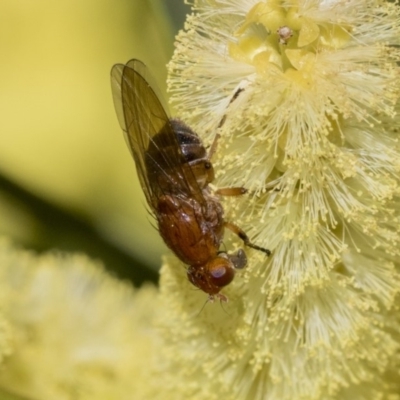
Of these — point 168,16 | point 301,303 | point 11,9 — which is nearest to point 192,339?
point 301,303

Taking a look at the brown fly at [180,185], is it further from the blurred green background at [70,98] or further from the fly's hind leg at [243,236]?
the blurred green background at [70,98]

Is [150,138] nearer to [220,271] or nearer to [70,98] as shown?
[220,271]

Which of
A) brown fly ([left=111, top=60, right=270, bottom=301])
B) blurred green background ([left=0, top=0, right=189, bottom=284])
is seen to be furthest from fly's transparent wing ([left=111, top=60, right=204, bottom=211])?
blurred green background ([left=0, top=0, right=189, bottom=284])

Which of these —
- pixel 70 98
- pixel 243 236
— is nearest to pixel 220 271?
pixel 243 236

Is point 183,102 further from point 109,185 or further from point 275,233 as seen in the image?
point 109,185

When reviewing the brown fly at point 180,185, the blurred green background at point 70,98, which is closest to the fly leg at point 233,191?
the brown fly at point 180,185

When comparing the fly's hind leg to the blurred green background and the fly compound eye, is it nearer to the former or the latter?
the fly compound eye
